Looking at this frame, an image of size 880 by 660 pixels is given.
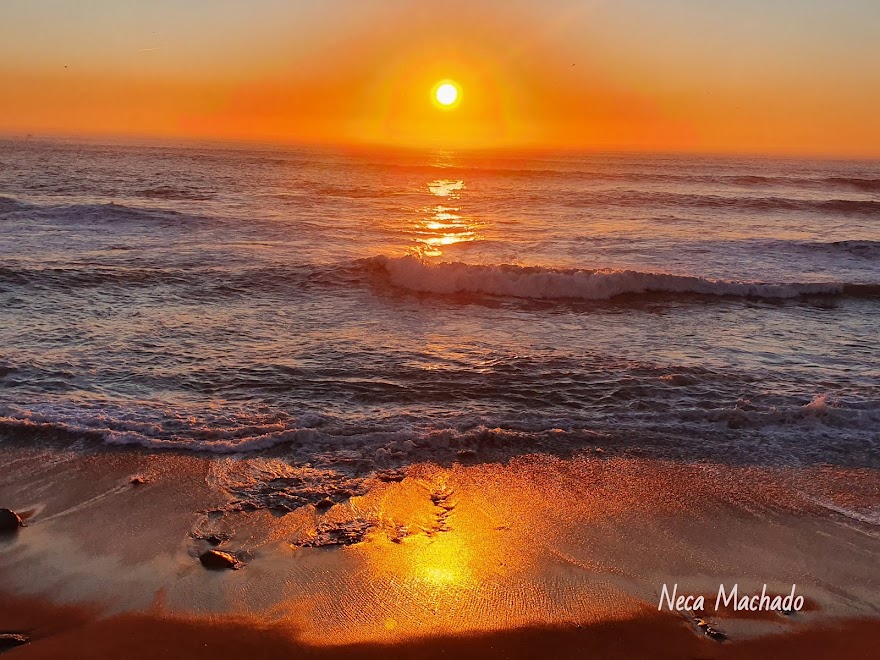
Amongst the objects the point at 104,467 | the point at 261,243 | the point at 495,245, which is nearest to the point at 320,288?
the point at 261,243

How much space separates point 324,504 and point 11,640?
2416 millimetres

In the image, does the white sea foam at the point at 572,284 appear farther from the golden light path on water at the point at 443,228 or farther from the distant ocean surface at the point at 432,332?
the golden light path on water at the point at 443,228

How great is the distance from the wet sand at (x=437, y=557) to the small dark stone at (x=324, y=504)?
0.02 meters

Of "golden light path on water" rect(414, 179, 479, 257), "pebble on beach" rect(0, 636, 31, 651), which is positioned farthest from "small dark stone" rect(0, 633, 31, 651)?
"golden light path on water" rect(414, 179, 479, 257)

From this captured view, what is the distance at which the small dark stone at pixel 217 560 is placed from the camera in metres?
5.05

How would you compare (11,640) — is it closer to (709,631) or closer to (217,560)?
(217,560)

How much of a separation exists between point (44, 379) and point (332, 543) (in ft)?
18.1

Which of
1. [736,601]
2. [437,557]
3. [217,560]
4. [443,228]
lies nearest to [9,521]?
[217,560]

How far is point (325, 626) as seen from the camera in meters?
4.45

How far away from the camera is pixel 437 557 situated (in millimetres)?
5227

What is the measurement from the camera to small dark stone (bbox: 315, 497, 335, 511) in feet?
19.5

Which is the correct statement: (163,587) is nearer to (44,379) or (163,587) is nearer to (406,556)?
(406,556)

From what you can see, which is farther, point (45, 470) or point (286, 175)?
point (286, 175)

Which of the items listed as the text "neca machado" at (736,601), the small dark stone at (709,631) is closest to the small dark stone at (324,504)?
the text "neca machado" at (736,601)
